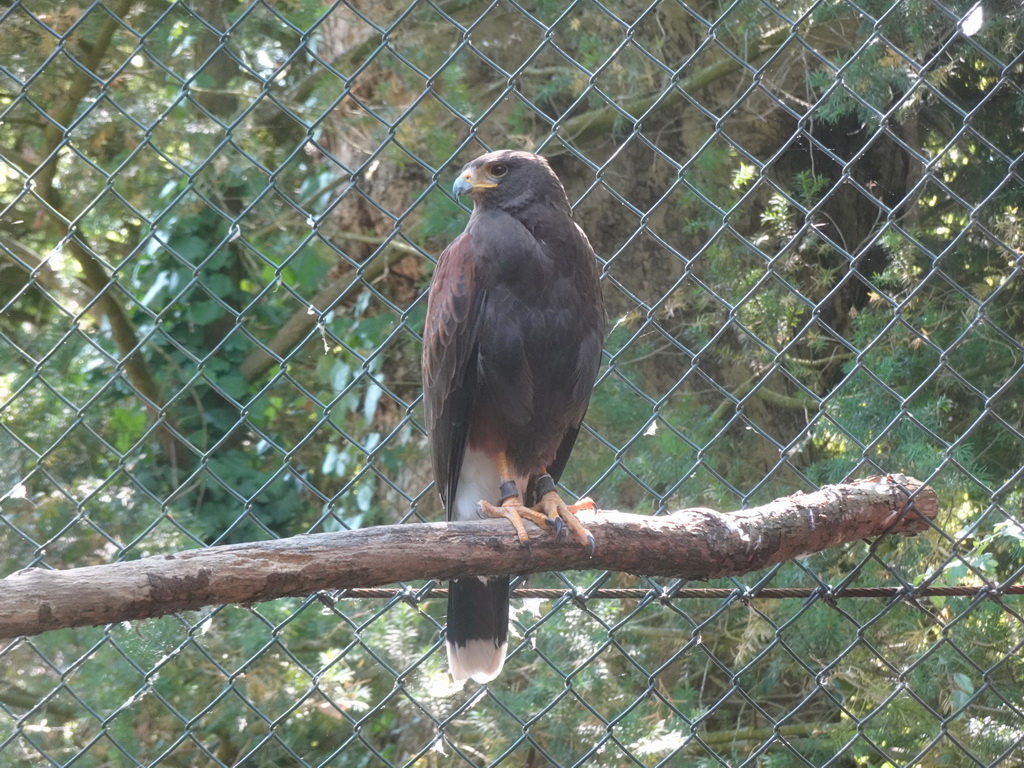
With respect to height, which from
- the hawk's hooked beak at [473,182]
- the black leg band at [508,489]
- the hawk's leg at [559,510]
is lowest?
the black leg band at [508,489]

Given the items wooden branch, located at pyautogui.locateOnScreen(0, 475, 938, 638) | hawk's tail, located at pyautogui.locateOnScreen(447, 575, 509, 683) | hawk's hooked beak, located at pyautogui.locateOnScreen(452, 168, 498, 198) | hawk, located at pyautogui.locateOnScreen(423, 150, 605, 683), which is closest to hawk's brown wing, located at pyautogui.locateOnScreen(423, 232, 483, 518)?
hawk, located at pyautogui.locateOnScreen(423, 150, 605, 683)

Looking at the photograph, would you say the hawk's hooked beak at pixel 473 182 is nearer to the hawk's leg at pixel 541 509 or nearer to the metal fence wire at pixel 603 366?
the metal fence wire at pixel 603 366

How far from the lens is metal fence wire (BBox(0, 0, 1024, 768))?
259 cm

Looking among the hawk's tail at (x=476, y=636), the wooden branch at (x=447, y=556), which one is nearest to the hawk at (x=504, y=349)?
the hawk's tail at (x=476, y=636)

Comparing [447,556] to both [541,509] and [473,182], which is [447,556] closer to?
[541,509]

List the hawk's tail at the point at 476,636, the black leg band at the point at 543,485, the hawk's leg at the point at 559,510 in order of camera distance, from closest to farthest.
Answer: the hawk's leg at the point at 559,510 → the hawk's tail at the point at 476,636 → the black leg band at the point at 543,485

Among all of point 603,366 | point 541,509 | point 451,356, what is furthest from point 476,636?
point 603,366

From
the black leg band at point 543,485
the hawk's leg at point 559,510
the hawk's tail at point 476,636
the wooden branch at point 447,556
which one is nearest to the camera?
the wooden branch at point 447,556

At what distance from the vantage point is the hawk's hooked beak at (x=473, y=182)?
2.72 metres

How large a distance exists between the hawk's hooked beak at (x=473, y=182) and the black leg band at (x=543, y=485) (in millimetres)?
798

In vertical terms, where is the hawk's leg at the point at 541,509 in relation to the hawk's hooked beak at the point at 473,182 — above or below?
below

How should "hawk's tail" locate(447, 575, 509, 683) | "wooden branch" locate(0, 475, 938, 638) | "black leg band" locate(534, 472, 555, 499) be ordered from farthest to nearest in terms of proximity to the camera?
"black leg band" locate(534, 472, 555, 499)
"hawk's tail" locate(447, 575, 509, 683)
"wooden branch" locate(0, 475, 938, 638)

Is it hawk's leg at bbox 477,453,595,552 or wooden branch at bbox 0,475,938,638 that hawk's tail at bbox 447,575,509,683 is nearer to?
hawk's leg at bbox 477,453,595,552

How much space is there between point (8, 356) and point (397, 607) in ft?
5.63
